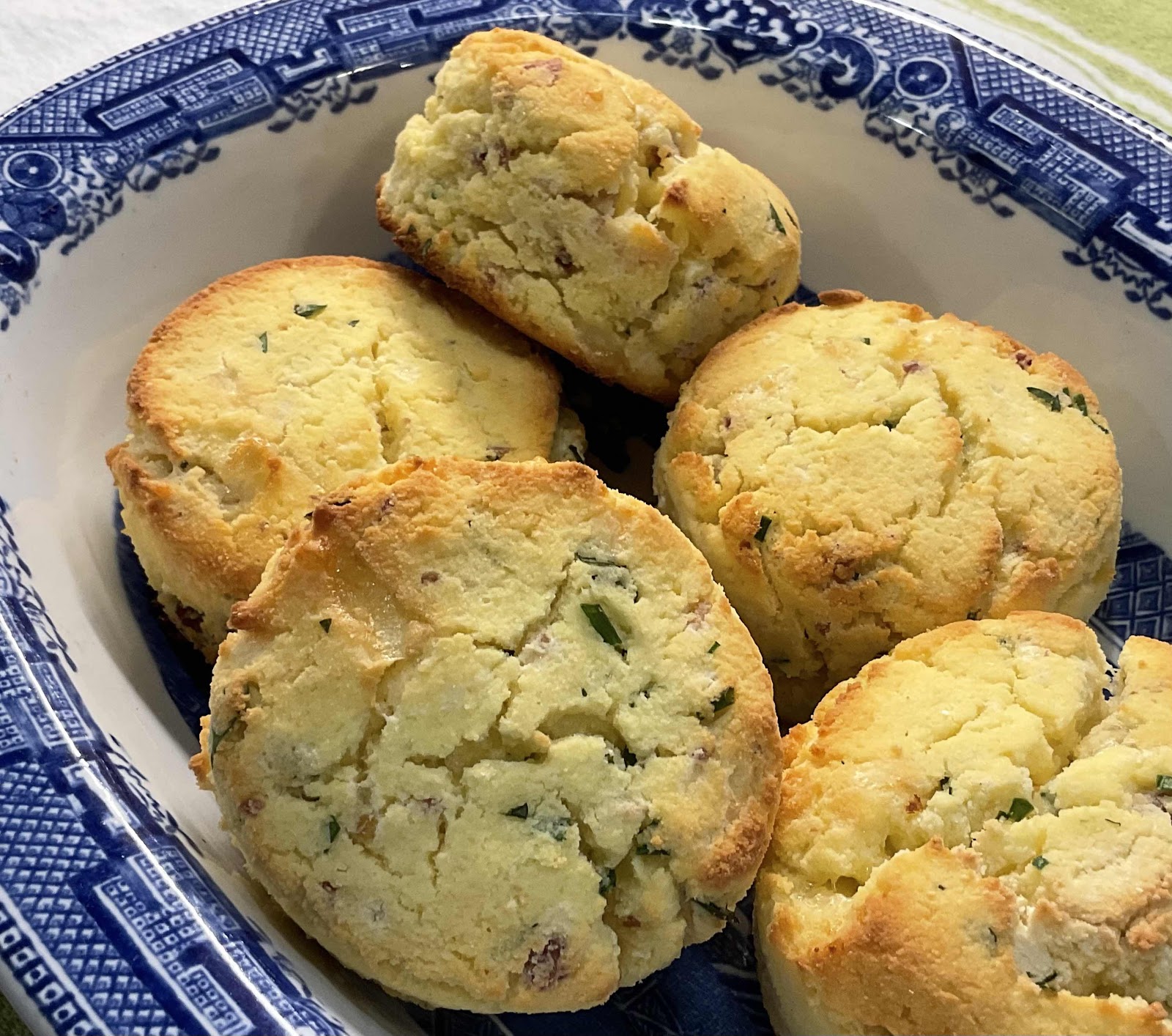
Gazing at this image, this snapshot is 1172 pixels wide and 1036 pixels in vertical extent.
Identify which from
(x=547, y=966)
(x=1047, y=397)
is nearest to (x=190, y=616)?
(x=547, y=966)

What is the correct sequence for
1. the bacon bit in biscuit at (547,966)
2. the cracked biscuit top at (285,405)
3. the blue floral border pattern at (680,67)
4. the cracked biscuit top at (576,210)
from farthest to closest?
the blue floral border pattern at (680,67), the cracked biscuit top at (576,210), the cracked biscuit top at (285,405), the bacon bit in biscuit at (547,966)

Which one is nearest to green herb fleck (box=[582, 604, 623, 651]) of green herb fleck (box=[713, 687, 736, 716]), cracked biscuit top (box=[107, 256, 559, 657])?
green herb fleck (box=[713, 687, 736, 716])

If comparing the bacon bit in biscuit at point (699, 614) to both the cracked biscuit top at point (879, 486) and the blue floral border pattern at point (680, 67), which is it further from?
the blue floral border pattern at point (680, 67)

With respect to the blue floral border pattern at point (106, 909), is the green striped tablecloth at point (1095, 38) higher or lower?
higher

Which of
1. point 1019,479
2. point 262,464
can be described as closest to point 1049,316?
point 1019,479

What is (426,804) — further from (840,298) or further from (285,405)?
(840,298)

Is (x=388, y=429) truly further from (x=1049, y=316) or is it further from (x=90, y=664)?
(x=1049, y=316)

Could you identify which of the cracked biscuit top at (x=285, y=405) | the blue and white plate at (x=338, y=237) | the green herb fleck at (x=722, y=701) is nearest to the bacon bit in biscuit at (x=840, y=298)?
the blue and white plate at (x=338, y=237)
